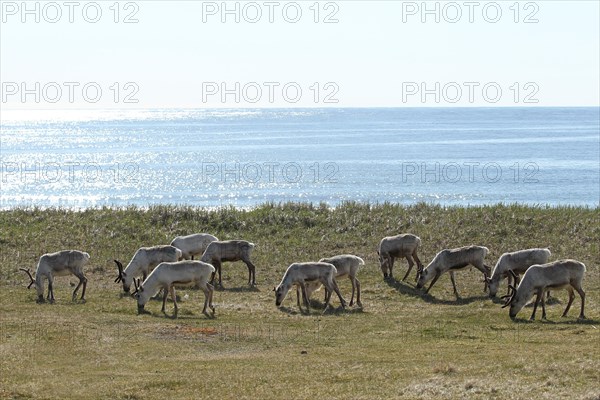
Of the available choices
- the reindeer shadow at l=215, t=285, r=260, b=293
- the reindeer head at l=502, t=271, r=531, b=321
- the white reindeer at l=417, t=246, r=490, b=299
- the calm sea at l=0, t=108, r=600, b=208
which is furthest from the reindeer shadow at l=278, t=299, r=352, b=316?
the calm sea at l=0, t=108, r=600, b=208

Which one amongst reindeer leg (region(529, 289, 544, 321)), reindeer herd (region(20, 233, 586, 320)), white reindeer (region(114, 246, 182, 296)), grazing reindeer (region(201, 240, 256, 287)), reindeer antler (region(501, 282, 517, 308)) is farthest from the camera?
grazing reindeer (region(201, 240, 256, 287))

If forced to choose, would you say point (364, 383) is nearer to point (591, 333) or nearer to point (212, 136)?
point (591, 333)

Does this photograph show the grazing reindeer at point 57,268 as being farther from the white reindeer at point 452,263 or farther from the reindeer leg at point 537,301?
the reindeer leg at point 537,301

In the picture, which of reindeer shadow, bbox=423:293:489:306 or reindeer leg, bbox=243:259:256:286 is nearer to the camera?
reindeer shadow, bbox=423:293:489:306

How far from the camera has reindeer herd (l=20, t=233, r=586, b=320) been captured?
83.8ft

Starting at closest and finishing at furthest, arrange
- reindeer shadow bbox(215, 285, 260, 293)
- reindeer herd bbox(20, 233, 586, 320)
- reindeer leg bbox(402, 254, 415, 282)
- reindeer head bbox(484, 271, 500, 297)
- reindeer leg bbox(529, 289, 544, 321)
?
1. reindeer leg bbox(529, 289, 544, 321)
2. reindeer herd bbox(20, 233, 586, 320)
3. reindeer head bbox(484, 271, 500, 297)
4. reindeer shadow bbox(215, 285, 260, 293)
5. reindeer leg bbox(402, 254, 415, 282)

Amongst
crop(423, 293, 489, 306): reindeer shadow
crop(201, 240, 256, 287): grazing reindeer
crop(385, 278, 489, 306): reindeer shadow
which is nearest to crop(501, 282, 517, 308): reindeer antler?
crop(423, 293, 489, 306): reindeer shadow

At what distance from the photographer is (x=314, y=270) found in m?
27.2

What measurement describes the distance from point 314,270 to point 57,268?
8.40m

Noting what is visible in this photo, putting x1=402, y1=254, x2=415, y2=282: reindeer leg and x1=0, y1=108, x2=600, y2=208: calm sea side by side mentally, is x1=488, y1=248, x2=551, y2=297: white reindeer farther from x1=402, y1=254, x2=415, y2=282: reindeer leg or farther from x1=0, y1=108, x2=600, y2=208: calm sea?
x1=0, y1=108, x2=600, y2=208: calm sea

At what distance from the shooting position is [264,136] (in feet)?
632

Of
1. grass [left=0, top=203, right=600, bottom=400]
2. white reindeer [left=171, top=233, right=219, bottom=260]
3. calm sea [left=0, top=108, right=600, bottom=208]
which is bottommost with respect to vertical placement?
grass [left=0, top=203, right=600, bottom=400]

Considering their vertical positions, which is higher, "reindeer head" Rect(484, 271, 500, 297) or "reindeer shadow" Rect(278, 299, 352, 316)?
"reindeer head" Rect(484, 271, 500, 297)

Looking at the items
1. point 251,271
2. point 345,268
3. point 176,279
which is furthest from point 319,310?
point 251,271
